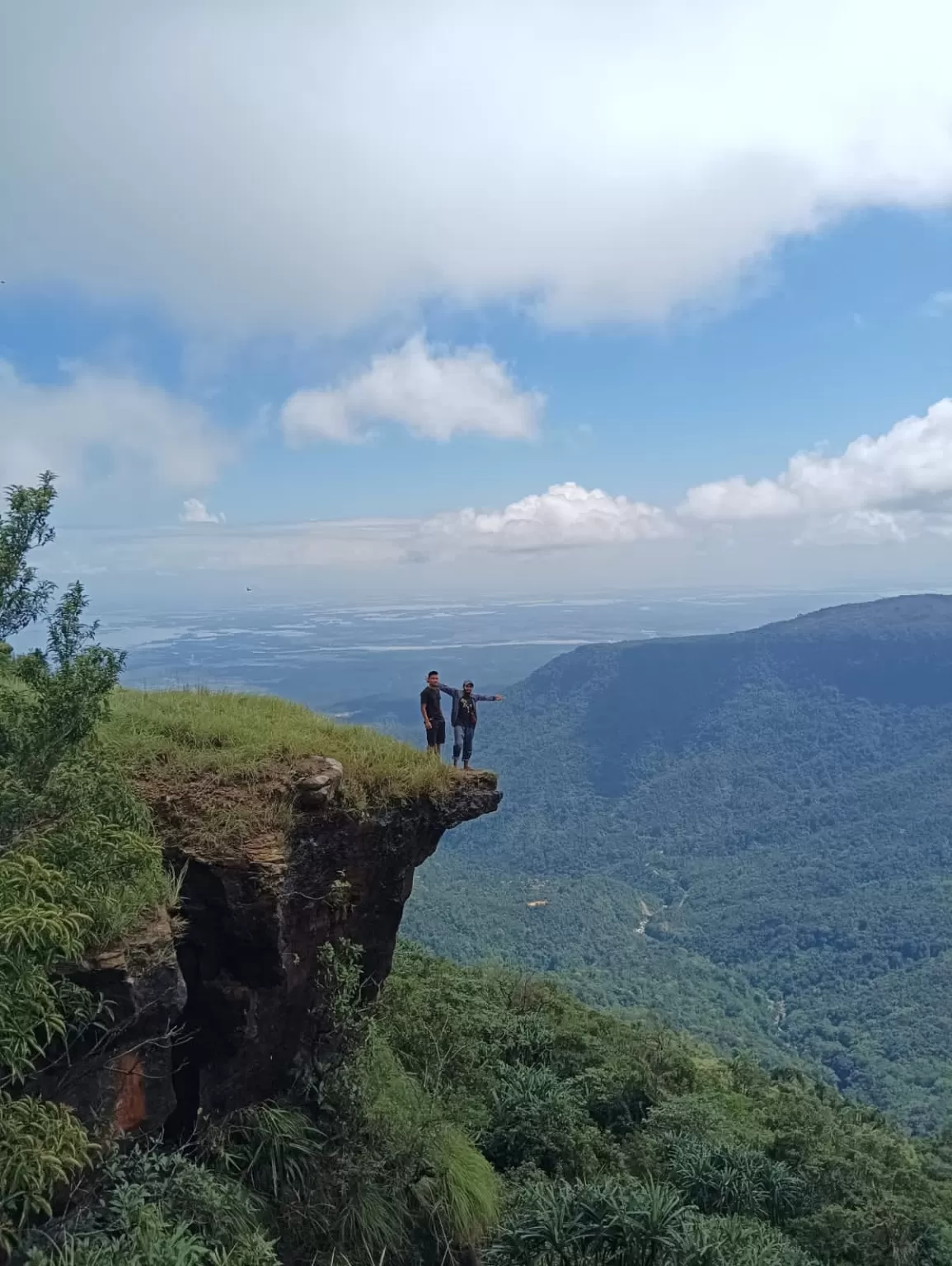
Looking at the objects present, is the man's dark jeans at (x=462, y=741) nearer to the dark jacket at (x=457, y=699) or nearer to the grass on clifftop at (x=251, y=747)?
the dark jacket at (x=457, y=699)

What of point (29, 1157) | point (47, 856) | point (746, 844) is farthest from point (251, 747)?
point (746, 844)

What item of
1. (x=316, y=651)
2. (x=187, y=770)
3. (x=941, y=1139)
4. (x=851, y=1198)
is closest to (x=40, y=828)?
(x=187, y=770)

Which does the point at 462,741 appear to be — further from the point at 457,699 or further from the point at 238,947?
the point at 238,947

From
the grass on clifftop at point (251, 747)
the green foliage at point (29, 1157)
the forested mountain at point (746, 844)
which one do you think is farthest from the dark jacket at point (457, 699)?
the forested mountain at point (746, 844)

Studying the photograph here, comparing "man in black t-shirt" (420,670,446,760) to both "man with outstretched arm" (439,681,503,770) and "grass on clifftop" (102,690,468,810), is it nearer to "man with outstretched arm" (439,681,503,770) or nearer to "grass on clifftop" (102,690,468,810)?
"man with outstretched arm" (439,681,503,770)

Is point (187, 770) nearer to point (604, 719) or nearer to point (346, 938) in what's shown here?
point (346, 938)

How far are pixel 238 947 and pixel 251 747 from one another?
6.08ft

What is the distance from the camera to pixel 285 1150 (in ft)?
25.4

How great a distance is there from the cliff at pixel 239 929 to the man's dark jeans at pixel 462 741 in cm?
146

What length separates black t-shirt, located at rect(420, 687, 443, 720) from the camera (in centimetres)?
1055

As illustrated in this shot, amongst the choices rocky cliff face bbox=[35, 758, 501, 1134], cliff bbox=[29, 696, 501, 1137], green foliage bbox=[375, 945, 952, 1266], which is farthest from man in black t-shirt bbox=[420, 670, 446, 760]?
green foliage bbox=[375, 945, 952, 1266]

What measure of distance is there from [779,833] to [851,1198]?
4921 inches

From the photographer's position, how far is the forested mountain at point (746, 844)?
69875 millimetres

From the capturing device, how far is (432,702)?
1055 cm
